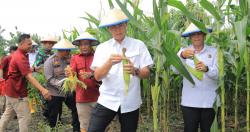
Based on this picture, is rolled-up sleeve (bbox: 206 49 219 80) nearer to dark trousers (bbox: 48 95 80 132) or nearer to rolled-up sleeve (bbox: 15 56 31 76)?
rolled-up sleeve (bbox: 15 56 31 76)

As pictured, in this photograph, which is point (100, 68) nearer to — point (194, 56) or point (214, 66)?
point (194, 56)

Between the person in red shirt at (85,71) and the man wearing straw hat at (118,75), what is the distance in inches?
35.4

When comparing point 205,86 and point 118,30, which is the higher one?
point 118,30

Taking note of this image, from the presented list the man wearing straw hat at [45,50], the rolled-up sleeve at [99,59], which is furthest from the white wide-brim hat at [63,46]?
the rolled-up sleeve at [99,59]

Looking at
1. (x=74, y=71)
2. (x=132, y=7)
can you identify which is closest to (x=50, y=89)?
(x=74, y=71)

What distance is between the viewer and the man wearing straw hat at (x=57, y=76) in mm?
3930

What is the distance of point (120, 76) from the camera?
242 centimetres

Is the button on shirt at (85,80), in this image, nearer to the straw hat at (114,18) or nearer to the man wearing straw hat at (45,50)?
the straw hat at (114,18)

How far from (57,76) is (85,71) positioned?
28.5 inches

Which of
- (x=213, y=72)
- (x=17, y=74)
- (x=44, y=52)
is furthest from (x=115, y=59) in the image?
(x=44, y=52)

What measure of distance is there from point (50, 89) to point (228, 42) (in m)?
2.42

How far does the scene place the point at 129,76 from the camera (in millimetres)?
2279

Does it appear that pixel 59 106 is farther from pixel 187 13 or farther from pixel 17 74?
pixel 187 13

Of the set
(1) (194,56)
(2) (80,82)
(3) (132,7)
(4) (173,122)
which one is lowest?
(4) (173,122)
